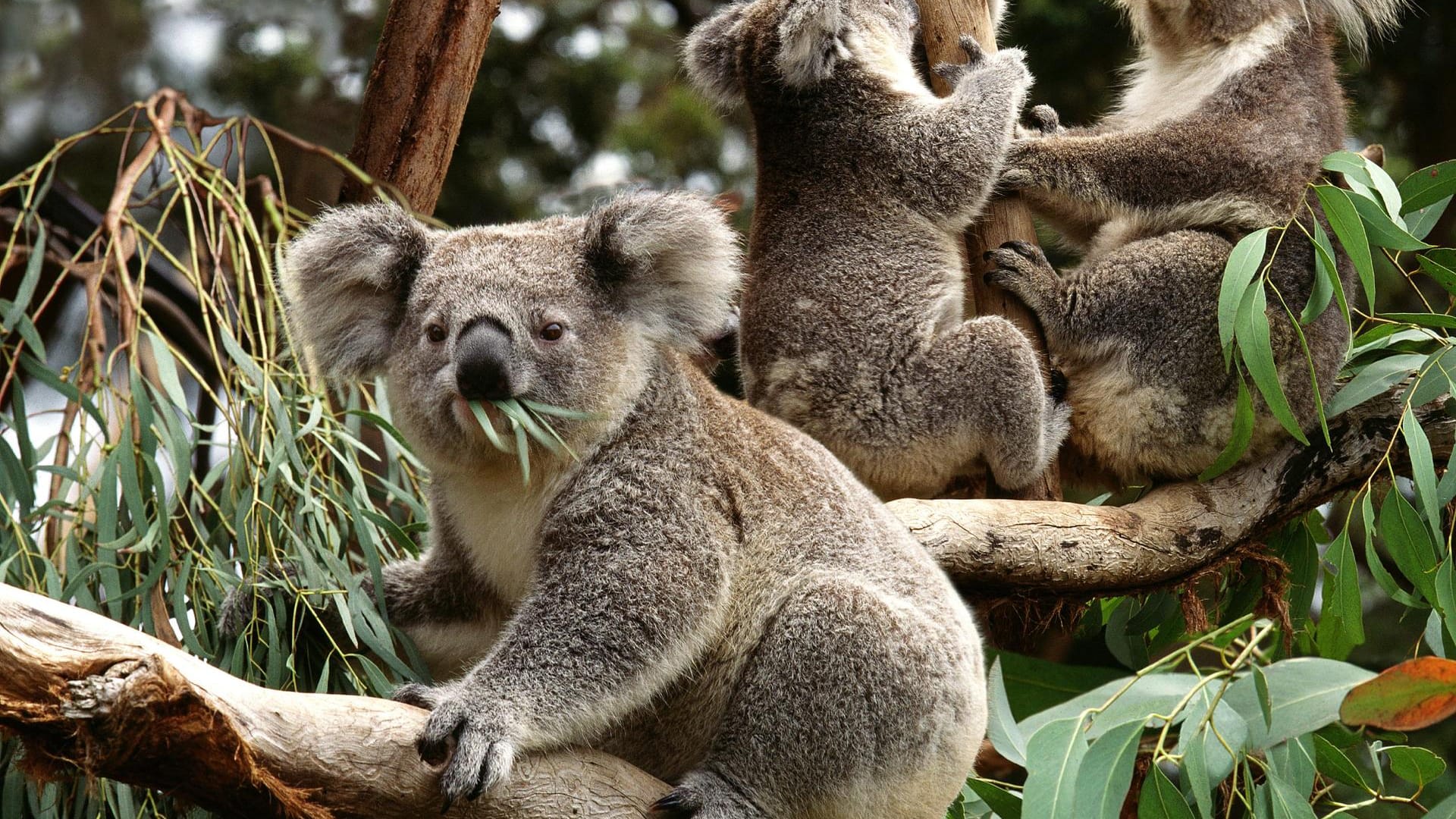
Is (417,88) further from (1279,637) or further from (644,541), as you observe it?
(1279,637)

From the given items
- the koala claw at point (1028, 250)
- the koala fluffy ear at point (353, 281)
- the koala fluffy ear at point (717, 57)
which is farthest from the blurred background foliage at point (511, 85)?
the koala fluffy ear at point (353, 281)

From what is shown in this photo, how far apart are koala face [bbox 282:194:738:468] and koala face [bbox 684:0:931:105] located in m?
1.23

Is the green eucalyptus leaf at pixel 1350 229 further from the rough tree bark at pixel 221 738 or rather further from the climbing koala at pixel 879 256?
the rough tree bark at pixel 221 738

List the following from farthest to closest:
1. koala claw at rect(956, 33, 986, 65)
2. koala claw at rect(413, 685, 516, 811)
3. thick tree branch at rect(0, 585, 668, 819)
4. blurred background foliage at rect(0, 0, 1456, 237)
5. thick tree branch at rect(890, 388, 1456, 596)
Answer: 1. blurred background foliage at rect(0, 0, 1456, 237)
2. koala claw at rect(956, 33, 986, 65)
3. thick tree branch at rect(890, 388, 1456, 596)
4. koala claw at rect(413, 685, 516, 811)
5. thick tree branch at rect(0, 585, 668, 819)

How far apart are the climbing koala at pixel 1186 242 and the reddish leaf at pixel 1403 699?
113 cm

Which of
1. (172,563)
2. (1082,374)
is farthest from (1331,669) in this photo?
(172,563)

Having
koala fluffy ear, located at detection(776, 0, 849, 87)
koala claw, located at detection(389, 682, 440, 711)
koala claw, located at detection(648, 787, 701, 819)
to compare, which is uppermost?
koala fluffy ear, located at detection(776, 0, 849, 87)

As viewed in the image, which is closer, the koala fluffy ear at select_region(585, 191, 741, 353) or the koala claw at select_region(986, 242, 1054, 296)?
the koala fluffy ear at select_region(585, 191, 741, 353)

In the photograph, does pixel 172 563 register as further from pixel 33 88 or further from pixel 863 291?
pixel 33 88

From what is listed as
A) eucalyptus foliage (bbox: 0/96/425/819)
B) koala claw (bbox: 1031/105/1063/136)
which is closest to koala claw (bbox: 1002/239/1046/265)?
koala claw (bbox: 1031/105/1063/136)

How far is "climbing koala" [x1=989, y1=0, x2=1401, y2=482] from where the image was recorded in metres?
3.38

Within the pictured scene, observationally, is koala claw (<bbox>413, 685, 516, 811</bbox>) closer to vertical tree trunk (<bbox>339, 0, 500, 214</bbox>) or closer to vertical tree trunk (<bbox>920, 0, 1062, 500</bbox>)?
vertical tree trunk (<bbox>920, 0, 1062, 500</bbox>)

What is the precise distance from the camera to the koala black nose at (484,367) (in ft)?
7.44

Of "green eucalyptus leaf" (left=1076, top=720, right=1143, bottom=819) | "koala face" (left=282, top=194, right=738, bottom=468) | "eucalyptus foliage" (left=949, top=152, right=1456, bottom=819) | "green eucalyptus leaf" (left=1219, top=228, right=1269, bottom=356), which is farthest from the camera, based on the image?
"green eucalyptus leaf" (left=1219, top=228, right=1269, bottom=356)
